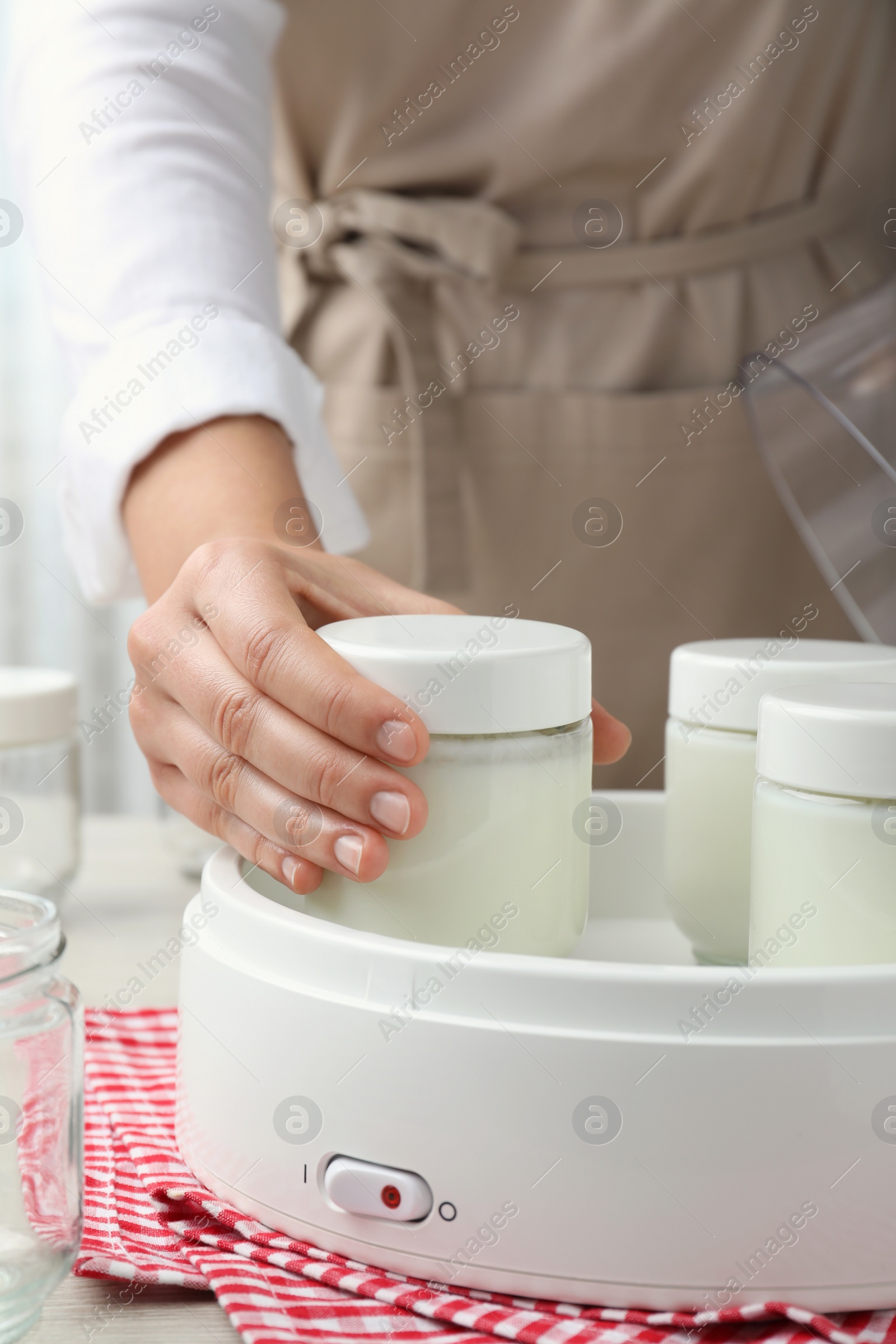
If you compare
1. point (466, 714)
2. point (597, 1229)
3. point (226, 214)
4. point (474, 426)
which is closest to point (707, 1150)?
point (597, 1229)

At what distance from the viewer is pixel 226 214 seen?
67 centimetres

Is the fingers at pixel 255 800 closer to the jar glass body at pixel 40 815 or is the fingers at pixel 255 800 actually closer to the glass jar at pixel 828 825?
the glass jar at pixel 828 825

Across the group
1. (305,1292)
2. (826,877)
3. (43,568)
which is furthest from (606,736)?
(43,568)

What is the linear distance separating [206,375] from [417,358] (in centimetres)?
32

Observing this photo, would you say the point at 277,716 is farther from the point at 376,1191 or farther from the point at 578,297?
the point at 578,297

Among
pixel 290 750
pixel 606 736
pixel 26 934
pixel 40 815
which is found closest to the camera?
pixel 26 934

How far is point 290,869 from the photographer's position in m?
0.45

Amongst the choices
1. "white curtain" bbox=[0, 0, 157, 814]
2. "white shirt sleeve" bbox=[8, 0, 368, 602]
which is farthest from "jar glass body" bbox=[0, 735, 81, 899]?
"white curtain" bbox=[0, 0, 157, 814]

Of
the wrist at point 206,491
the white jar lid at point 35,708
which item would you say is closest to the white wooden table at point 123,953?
the white jar lid at point 35,708

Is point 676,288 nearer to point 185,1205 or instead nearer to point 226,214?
point 226,214

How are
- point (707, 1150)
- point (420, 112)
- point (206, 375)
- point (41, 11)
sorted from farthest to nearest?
point (420, 112)
point (41, 11)
point (206, 375)
point (707, 1150)

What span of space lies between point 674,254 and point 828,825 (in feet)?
2.01

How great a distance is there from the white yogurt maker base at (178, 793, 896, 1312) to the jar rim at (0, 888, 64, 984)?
0.27 ft

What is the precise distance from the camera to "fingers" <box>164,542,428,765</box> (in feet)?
1.35
